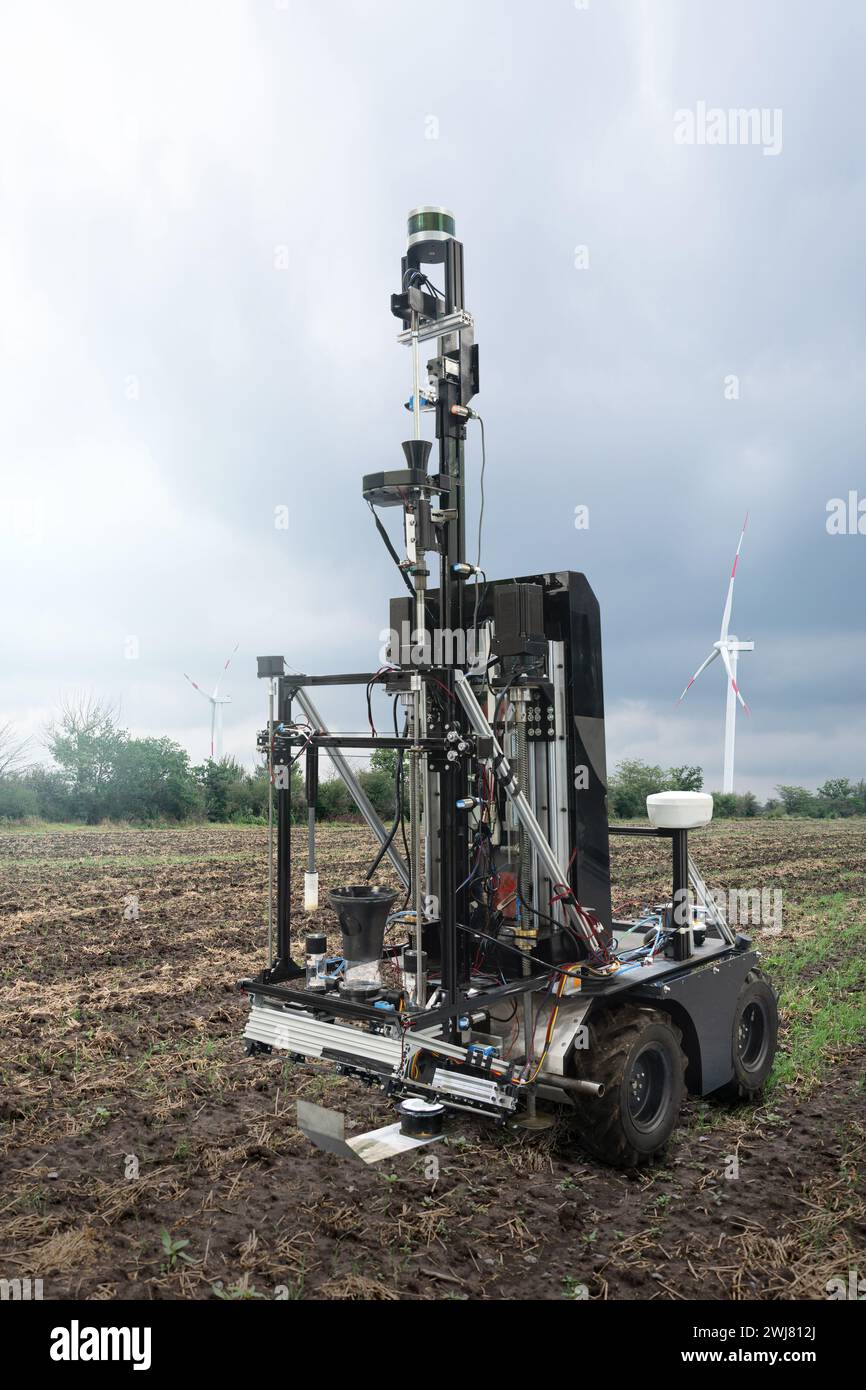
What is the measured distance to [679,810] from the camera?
6164 mm

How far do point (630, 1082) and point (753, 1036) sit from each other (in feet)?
6.35

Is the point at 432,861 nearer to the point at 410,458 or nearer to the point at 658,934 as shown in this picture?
the point at 658,934

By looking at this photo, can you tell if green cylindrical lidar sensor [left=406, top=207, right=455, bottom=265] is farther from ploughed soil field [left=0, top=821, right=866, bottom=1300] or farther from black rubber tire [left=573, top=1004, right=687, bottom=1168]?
ploughed soil field [left=0, top=821, right=866, bottom=1300]

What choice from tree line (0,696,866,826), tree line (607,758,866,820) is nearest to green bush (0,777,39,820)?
tree line (0,696,866,826)

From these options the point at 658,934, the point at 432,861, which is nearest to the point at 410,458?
the point at 432,861

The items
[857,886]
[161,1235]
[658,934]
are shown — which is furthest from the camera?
[857,886]

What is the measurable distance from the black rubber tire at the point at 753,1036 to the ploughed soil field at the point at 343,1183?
142 mm

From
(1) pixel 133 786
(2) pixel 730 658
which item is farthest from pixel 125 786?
(2) pixel 730 658

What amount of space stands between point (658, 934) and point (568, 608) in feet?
7.79

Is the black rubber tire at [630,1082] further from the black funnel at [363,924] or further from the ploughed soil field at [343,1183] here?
the black funnel at [363,924]

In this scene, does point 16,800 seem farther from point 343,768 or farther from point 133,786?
point 343,768

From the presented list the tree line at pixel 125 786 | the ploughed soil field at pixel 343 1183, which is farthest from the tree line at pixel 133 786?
the ploughed soil field at pixel 343 1183

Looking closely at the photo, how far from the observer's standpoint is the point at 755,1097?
6.63m

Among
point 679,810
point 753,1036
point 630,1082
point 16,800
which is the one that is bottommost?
point 753,1036
